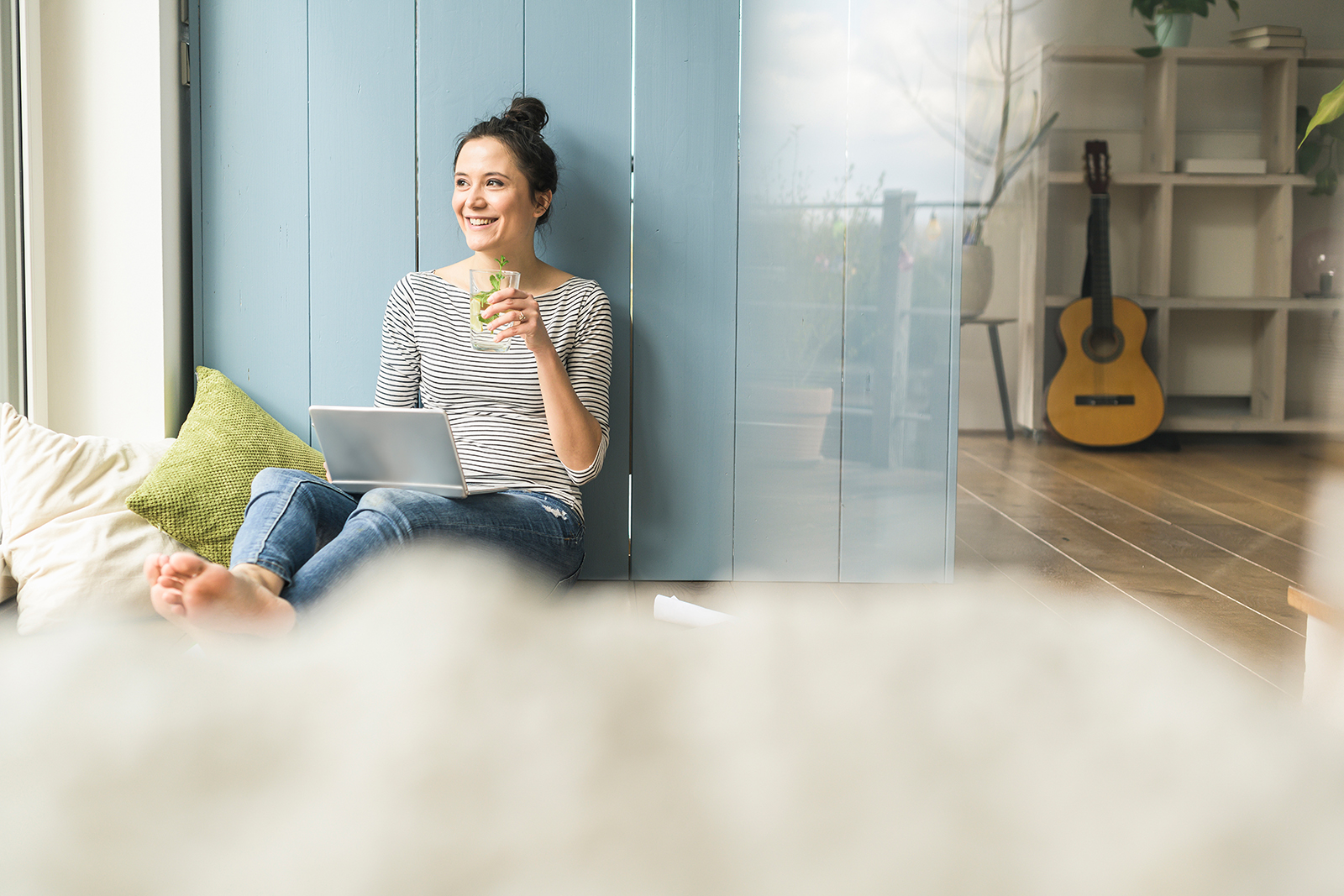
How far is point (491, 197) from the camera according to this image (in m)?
1.86

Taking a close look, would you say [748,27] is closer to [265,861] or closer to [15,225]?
[15,225]

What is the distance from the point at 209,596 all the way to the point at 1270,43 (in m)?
0.94

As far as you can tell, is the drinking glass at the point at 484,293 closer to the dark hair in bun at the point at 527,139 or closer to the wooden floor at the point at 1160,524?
the dark hair in bun at the point at 527,139

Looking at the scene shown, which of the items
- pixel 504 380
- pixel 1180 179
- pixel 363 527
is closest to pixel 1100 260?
pixel 1180 179

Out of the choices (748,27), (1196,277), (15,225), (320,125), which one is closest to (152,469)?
(15,225)

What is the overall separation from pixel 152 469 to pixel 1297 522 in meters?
1.84

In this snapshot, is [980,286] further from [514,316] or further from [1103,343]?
[514,316]

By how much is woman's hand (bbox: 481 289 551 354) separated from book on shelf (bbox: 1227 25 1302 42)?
1.41m

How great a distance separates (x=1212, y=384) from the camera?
0.85 ft

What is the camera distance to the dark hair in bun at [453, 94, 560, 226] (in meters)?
1.86

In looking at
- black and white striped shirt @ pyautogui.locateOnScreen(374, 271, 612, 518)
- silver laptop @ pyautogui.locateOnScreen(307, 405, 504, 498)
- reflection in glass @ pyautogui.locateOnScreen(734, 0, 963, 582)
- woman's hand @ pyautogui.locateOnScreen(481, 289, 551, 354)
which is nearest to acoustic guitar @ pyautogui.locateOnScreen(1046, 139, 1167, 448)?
silver laptop @ pyautogui.locateOnScreen(307, 405, 504, 498)

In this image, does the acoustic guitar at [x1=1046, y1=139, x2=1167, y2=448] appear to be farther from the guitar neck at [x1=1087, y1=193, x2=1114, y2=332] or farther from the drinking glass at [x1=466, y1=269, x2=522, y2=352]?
the drinking glass at [x1=466, y1=269, x2=522, y2=352]

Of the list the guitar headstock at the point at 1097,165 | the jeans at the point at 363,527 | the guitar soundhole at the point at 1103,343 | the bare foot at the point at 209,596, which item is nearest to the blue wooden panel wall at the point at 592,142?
the jeans at the point at 363,527

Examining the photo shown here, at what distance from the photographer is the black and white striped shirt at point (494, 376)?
1798 mm
